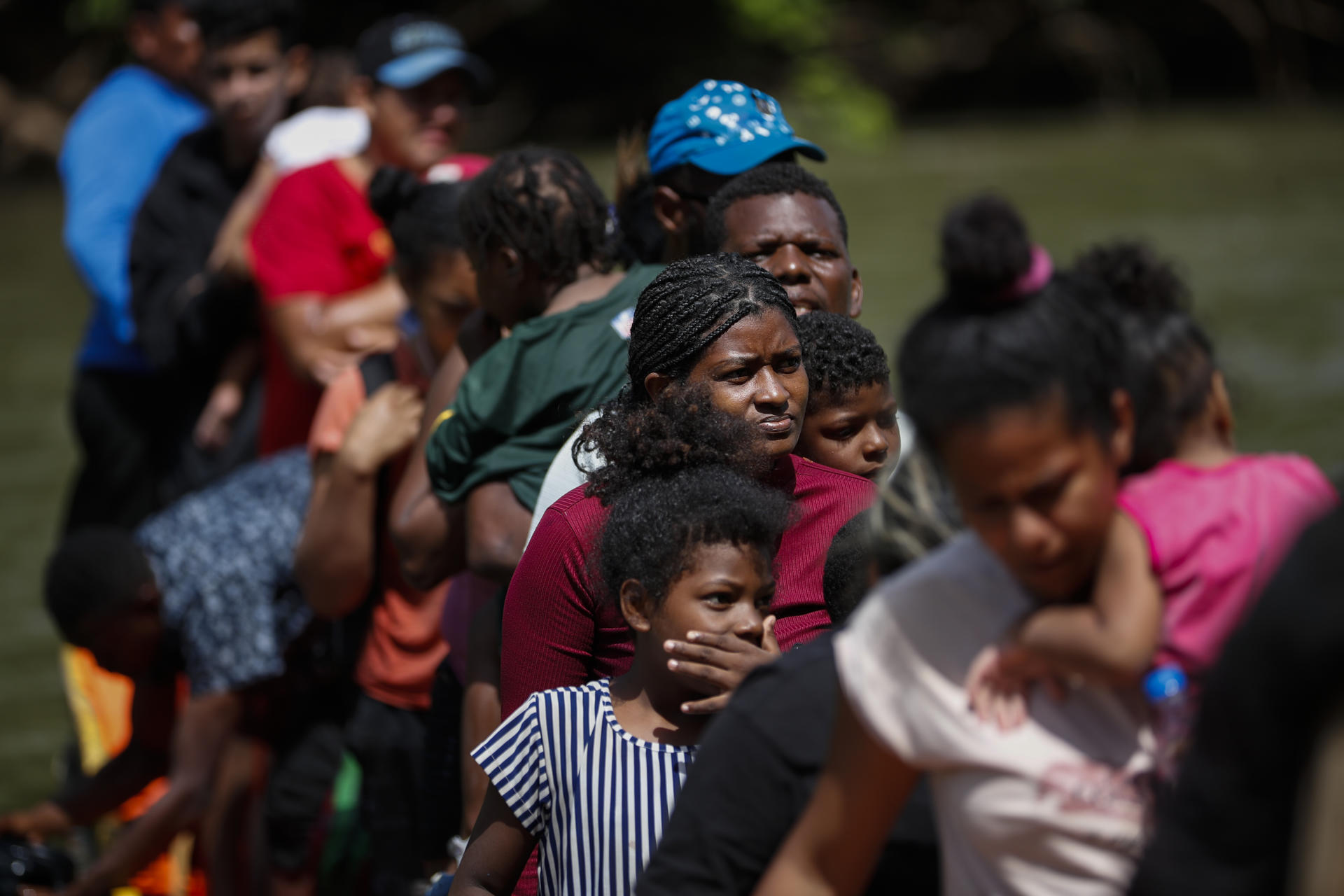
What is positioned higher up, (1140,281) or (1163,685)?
(1140,281)

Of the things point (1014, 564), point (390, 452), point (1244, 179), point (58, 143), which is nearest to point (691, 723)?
point (1014, 564)

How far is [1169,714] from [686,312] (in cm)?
116

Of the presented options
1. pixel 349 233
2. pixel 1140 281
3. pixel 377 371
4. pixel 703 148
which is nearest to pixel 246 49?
pixel 349 233

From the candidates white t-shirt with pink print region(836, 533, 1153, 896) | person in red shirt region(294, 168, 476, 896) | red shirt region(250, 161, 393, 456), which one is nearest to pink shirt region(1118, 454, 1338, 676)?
white t-shirt with pink print region(836, 533, 1153, 896)

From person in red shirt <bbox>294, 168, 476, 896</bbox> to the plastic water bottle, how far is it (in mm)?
2090

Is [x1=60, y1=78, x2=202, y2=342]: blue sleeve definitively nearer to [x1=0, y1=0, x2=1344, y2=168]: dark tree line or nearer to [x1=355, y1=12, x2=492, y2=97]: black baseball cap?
[x1=355, y1=12, x2=492, y2=97]: black baseball cap

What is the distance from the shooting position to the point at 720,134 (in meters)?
3.19

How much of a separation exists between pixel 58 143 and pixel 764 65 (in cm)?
838

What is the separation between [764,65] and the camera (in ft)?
61.5

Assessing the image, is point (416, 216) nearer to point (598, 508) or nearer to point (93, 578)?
point (93, 578)

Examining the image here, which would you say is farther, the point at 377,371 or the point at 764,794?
the point at 377,371

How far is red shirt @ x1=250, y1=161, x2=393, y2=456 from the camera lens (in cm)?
434

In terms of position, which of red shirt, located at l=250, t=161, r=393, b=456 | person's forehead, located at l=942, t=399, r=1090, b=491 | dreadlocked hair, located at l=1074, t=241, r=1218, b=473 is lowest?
red shirt, located at l=250, t=161, r=393, b=456

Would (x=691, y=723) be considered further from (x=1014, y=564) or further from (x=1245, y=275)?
(x=1245, y=275)
